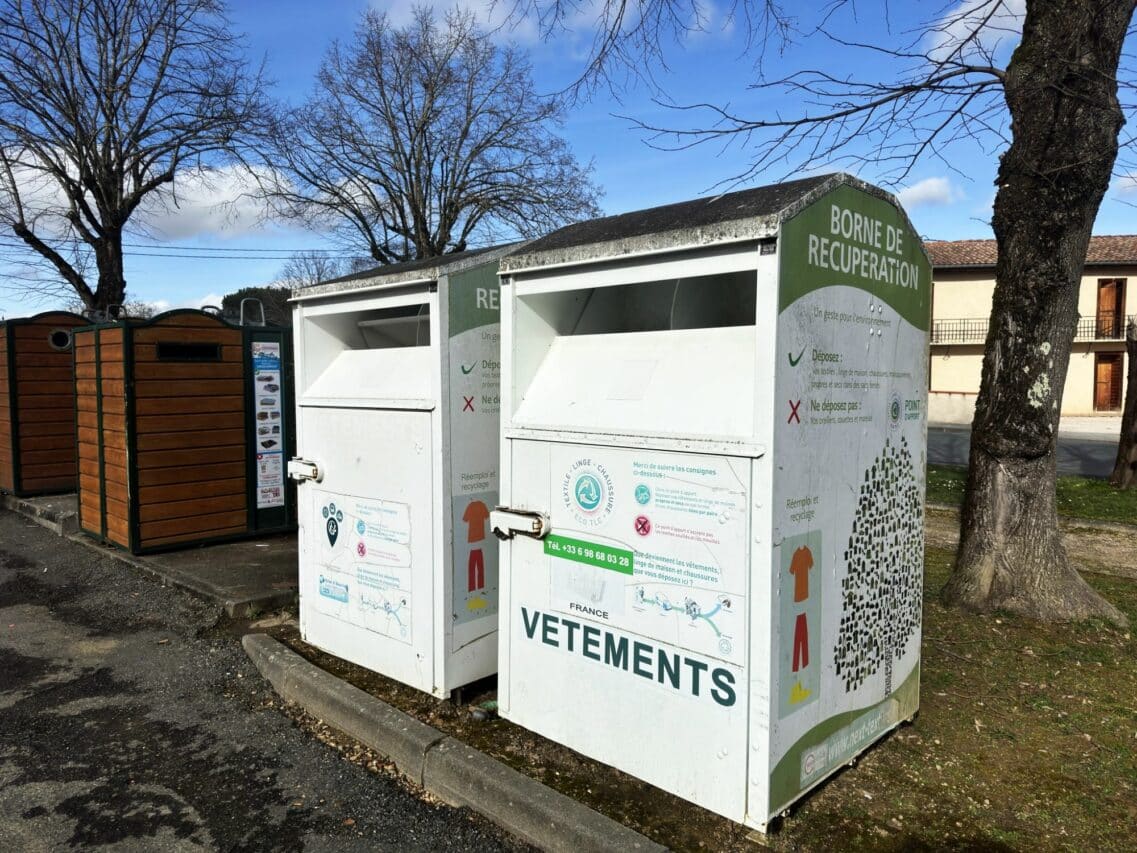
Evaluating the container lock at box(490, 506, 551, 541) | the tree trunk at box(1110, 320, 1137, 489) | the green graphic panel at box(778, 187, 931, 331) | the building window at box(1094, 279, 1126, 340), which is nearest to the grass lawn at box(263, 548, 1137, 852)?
the container lock at box(490, 506, 551, 541)

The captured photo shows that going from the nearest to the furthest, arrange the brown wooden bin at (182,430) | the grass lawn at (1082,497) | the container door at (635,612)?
1. the container door at (635,612)
2. the brown wooden bin at (182,430)
3. the grass lawn at (1082,497)

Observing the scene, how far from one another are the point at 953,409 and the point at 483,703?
32.1m

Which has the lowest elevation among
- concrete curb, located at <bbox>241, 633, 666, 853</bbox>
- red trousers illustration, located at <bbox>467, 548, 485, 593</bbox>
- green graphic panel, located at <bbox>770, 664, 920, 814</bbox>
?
concrete curb, located at <bbox>241, 633, 666, 853</bbox>

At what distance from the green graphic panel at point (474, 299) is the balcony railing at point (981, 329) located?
33698mm

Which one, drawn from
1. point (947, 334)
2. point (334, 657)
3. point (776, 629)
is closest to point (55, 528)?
point (334, 657)

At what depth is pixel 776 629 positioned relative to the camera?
99.6 inches

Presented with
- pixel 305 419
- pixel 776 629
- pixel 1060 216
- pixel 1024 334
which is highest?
pixel 1060 216

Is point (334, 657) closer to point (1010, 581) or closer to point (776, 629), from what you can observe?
point (776, 629)

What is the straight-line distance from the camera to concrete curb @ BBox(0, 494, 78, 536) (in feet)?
27.3

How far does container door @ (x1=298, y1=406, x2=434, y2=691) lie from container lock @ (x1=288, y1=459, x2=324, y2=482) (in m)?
0.03

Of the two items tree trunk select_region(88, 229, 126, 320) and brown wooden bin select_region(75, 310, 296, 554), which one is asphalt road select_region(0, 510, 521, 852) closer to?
brown wooden bin select_region(75, 310, 296, 554)

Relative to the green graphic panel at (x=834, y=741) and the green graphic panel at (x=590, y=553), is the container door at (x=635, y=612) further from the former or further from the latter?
the green graphic panel at (x=834, y=741)

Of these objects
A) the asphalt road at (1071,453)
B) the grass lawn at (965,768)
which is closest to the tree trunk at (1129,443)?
the asphalt road at (1071,453)

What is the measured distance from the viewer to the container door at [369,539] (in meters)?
3.76
